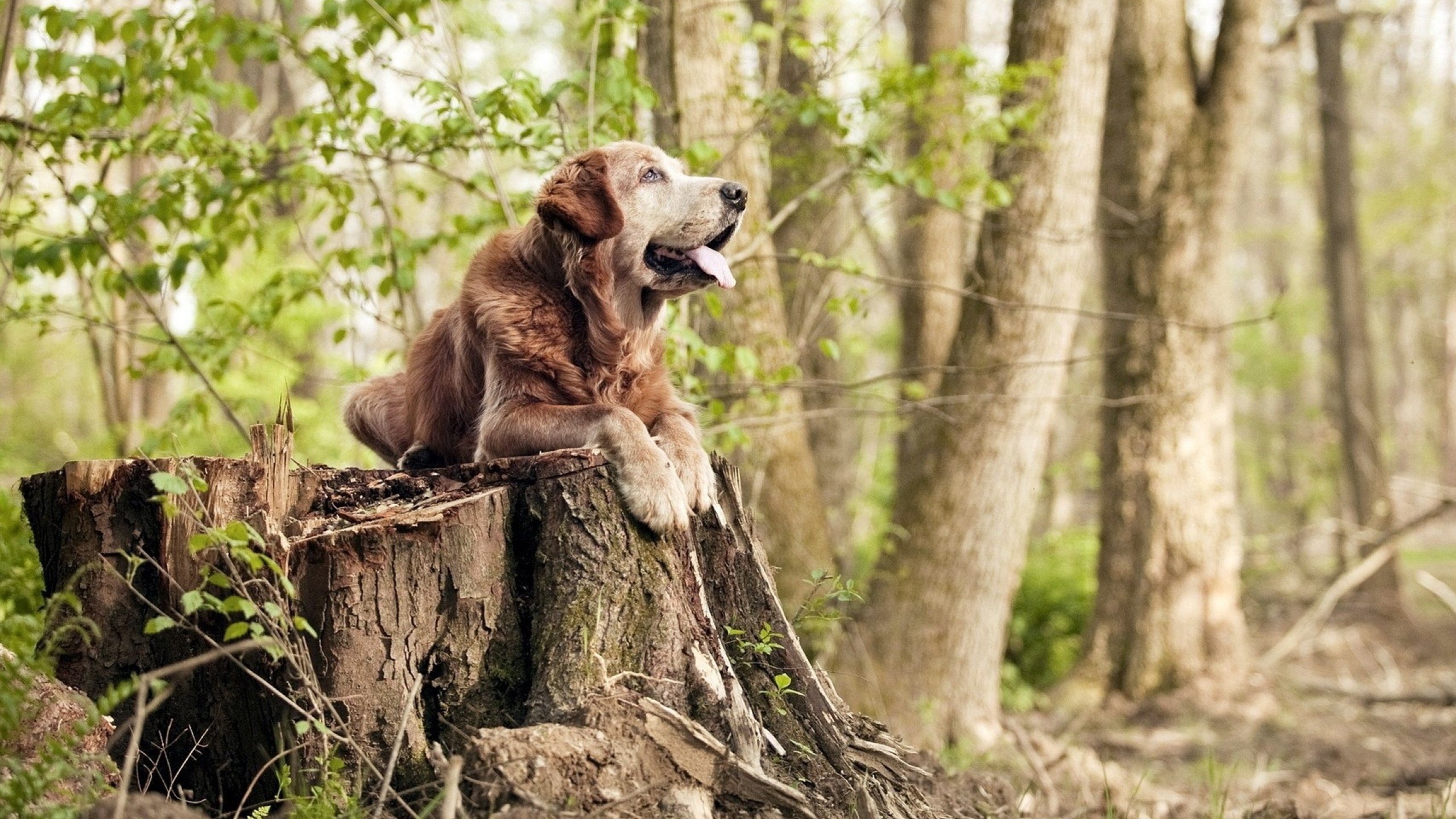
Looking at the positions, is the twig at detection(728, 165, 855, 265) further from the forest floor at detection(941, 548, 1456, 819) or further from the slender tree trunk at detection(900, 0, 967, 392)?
the forest floor at detection(941, 548, 1456, 819)

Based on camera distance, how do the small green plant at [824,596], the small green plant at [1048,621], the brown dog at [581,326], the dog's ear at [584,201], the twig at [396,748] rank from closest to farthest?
the twig at [396,748] → the small green plant at [824,596] → the brown dog at [581,326] → the dog's ear at [584,201] → the small green plant at [1048,621]

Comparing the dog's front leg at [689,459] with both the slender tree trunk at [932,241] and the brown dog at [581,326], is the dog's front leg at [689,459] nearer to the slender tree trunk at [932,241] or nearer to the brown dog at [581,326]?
the brown dog at [581,326]

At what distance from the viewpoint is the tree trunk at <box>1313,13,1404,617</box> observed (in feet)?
43.4

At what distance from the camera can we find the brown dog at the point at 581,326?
437 cm

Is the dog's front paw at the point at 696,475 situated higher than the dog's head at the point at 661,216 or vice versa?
the dog's head at the point at 661,216

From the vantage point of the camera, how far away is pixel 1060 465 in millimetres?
13375

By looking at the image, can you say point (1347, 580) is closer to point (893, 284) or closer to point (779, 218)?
point (893, 284)

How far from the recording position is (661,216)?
4996 mm

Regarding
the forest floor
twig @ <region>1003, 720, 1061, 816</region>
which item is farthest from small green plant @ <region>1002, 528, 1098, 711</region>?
twig @ <region>1003, 720, 1061, 816</region>

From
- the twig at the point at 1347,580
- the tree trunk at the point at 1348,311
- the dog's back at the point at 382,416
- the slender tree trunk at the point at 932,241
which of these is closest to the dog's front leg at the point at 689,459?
the dog's back at the point at 382,416

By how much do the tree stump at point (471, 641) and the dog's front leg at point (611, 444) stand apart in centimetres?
8

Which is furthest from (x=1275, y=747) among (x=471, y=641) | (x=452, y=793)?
(x=452, y=793)

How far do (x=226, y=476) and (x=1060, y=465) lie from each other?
11.1 meters

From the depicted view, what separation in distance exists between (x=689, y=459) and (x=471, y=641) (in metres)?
1.02
